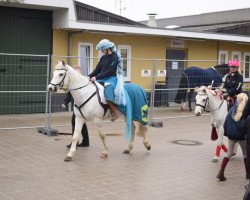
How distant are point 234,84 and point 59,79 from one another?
11.9 feet

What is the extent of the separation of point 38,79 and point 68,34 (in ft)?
6.88

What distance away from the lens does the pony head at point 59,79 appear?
28.7 ft

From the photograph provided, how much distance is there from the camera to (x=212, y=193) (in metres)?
6.77

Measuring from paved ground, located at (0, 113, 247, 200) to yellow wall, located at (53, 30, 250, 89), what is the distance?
4619mm

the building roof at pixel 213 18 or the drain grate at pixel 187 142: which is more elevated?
the building roof at pixel 213 18

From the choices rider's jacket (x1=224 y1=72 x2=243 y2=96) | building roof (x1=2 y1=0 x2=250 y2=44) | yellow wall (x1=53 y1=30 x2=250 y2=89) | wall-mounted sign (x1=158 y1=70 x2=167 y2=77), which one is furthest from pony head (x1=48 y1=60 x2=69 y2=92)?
wall-mounted sign (x1=158 y1=70 x2=167 y2=77)

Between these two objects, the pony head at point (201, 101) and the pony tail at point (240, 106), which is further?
the pony head at point (201, 101)

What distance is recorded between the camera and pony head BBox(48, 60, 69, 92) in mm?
8734

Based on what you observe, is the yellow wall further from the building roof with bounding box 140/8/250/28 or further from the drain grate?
the building roof with bounding box 140/8/250/28

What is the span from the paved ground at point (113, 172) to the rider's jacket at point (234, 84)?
144 cm

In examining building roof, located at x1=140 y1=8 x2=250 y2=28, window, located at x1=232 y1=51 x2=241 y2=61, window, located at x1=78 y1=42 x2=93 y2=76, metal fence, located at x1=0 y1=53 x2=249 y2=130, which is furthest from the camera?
building roof, located at x1=140 y1=8 x2=250 y2=28

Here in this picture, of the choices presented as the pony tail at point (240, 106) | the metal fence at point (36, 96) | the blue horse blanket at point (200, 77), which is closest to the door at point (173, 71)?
the metal fence at point (36, 96)

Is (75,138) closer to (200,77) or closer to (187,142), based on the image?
(187,142)

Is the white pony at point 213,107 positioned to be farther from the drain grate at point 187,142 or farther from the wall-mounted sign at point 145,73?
the wall-mounted sign at point 145,73
